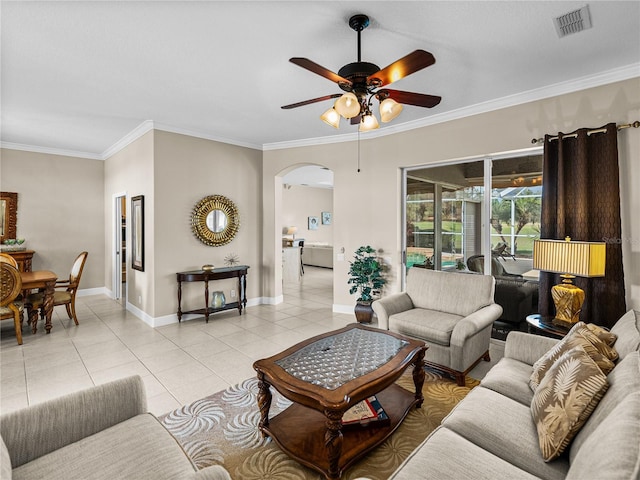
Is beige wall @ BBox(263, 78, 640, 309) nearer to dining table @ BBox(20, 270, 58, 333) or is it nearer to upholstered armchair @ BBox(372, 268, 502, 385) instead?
upholstered armchair @ BBox(372, 268, 502, 385)

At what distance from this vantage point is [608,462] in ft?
3.10

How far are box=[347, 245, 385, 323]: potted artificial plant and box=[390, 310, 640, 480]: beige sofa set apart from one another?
2814 mm

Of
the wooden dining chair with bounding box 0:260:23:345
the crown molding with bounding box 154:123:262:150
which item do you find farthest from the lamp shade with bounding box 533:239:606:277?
the wooden dining chair with bounding box 0:260:23:345

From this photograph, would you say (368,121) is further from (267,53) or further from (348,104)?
(267,53)

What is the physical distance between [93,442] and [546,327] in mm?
3301

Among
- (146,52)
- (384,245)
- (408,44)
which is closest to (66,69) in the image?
(146,52)

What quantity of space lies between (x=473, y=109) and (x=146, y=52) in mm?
3552

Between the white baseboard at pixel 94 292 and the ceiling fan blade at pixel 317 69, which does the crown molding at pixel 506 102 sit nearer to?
the ceiling fan blade at pixel 317 69

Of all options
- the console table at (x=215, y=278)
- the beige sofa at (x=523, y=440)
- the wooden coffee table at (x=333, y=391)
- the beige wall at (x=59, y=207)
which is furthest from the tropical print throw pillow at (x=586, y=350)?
Result: the beige wall at (x=59, y=207)

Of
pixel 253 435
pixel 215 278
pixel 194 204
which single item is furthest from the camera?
pixel 194 204

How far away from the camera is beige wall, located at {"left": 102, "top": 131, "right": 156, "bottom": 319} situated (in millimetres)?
4800

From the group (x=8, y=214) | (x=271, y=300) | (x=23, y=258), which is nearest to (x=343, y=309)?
(x=271, y=300)

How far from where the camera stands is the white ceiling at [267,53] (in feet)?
7.61

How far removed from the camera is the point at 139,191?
518cm
